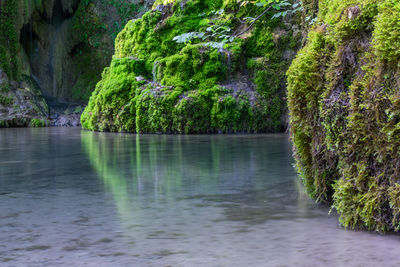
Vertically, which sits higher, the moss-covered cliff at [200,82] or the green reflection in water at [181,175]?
the moss-covered cliff at [200,82]

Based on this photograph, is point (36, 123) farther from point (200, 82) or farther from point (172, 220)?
point (172, 220)

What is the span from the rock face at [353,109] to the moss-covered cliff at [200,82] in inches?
395

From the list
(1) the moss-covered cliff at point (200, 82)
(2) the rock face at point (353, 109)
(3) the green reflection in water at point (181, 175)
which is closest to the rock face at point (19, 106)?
(1) the moss-covered cliff at point (200, 82)

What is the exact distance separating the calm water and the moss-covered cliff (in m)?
7.81

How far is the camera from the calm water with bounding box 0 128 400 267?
2896 mm

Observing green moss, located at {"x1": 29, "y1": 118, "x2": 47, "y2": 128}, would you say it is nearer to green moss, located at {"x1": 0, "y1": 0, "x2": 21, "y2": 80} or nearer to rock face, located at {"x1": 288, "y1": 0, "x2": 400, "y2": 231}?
green moss, located at {"x1": 0, "y1": 0, "x2": 21, "y2": 80}

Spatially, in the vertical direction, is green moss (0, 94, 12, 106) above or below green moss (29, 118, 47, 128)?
above

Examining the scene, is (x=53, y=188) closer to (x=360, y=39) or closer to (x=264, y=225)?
(x=264, y=225)

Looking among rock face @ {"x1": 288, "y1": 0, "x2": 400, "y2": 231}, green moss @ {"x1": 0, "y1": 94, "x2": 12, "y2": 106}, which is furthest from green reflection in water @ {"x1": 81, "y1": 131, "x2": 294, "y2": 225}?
green moss @ {"x1": 0, "y1": 94, "x2": 12, "y2": 106}

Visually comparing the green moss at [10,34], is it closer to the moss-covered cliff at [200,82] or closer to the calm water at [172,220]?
the moss-covered cliff at [200,82]

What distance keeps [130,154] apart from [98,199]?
422 centimetres

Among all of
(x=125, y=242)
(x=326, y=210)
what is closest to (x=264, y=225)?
(x=326, y=210)

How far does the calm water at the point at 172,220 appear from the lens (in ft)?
9.50

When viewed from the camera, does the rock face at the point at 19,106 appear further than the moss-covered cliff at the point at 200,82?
Yes
